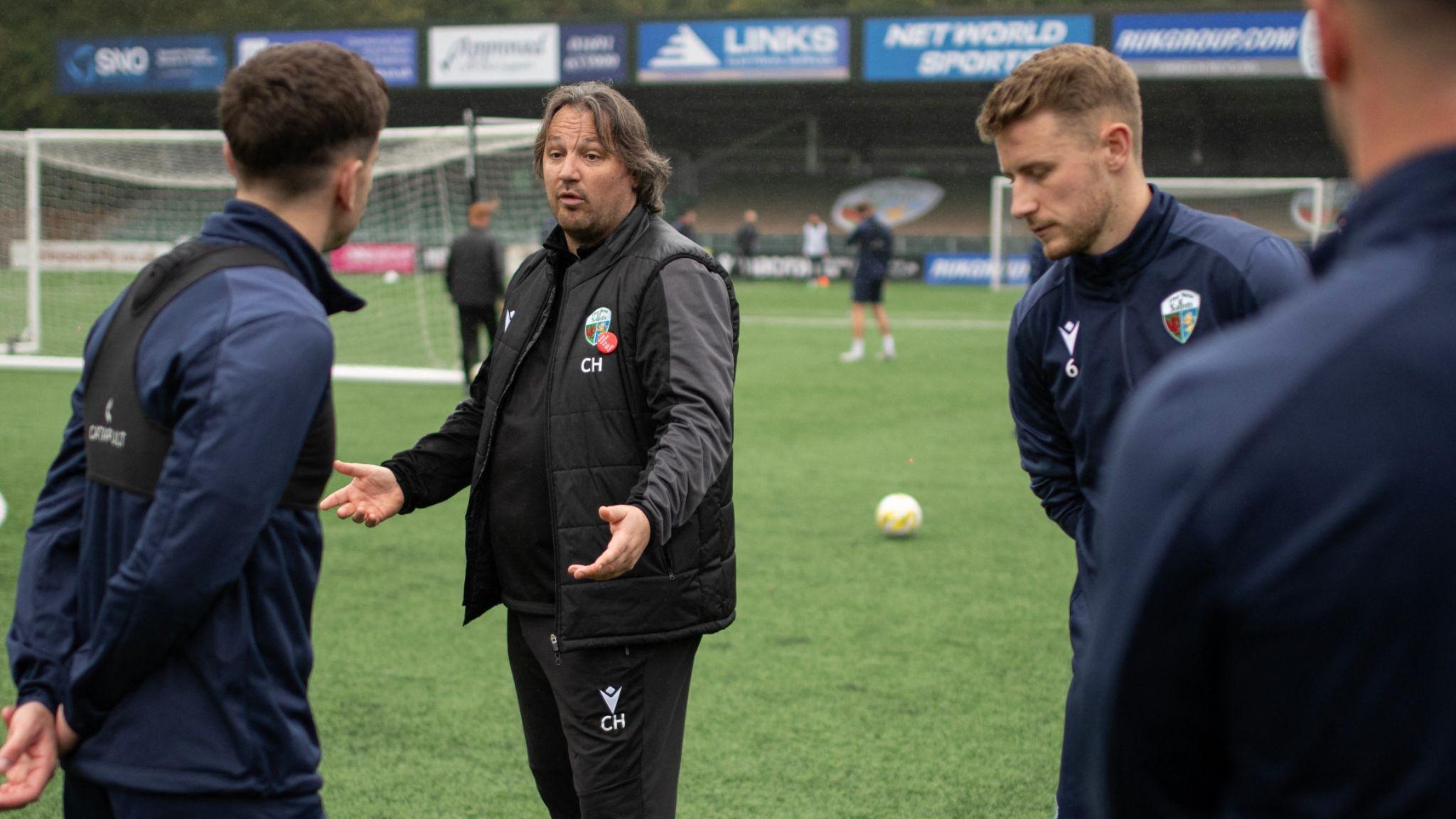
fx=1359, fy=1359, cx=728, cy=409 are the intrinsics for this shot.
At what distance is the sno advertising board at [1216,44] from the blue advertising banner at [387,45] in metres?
19.2

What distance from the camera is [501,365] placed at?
320 centimetres

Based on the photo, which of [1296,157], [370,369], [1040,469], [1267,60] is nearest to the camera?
[1040,469]

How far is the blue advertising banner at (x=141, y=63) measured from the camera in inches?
1587

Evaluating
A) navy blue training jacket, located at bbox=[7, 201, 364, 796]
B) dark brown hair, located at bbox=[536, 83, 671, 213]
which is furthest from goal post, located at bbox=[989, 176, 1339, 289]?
navy blue training jacket, located at bbox=[7, 201, 364, 796]

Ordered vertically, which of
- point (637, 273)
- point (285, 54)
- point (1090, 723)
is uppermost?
point (285, 54)

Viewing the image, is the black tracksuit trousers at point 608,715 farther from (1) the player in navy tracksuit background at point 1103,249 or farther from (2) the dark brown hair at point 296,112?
(2) the dark brown hair at point 296,112

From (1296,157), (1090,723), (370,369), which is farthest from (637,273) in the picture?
(1296,157)

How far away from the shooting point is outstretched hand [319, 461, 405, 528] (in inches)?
123

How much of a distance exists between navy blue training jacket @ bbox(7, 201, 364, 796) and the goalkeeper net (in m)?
13.8

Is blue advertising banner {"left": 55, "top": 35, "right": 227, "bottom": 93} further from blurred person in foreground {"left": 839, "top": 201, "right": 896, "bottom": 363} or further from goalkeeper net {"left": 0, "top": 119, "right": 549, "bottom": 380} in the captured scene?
blurred person in foreground {"left": 839, "top": 201, "right": 896, "bottom": 363}

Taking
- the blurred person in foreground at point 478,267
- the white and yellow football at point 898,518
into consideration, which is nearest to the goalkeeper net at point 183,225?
the blurred person in foreground at point 478,267

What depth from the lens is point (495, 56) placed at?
38.0 meters

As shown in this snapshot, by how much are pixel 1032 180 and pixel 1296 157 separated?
4103 cm

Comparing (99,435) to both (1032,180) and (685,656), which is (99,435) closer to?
(685,656)
